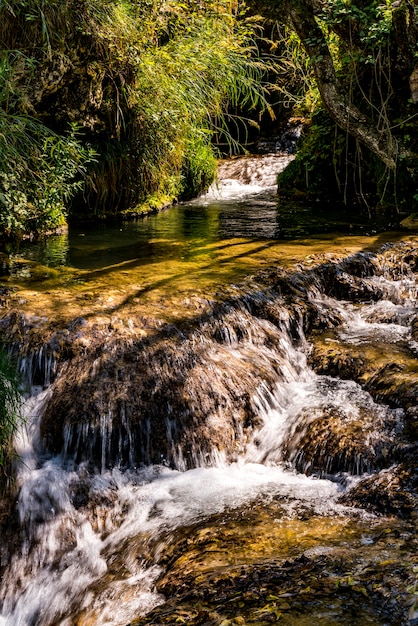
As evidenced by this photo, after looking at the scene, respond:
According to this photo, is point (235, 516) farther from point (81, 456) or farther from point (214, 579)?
point (81, 456)

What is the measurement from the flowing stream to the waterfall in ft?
0.04

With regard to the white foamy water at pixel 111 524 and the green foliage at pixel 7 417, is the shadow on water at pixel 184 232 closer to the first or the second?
the green foliage at pixel 7 417

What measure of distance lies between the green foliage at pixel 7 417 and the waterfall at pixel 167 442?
0.37ft

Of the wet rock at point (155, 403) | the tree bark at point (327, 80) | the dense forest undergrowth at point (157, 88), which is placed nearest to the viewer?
the wet rock at point (155, 403)

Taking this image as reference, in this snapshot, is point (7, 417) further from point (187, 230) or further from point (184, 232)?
point (187, 230)

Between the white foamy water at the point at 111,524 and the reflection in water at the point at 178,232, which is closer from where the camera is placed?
the white foamy water at the point at 111,524

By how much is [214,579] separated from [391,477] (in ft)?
4.54

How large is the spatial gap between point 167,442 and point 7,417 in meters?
1.21

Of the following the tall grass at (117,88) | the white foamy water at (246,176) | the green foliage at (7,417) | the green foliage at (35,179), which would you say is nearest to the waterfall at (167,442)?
the green foliage at (7,417)

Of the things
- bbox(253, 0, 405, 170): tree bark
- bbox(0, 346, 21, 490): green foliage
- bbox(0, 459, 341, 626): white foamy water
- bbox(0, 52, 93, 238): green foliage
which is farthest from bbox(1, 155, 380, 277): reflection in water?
bbox(0, 459, 341, 626): white foamy water

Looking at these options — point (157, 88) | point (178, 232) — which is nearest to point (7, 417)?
point (178, 232)

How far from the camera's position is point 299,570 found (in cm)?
252

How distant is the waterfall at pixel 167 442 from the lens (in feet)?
11.0

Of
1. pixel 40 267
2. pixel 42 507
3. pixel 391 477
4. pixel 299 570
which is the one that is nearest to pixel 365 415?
pixel 391 477
